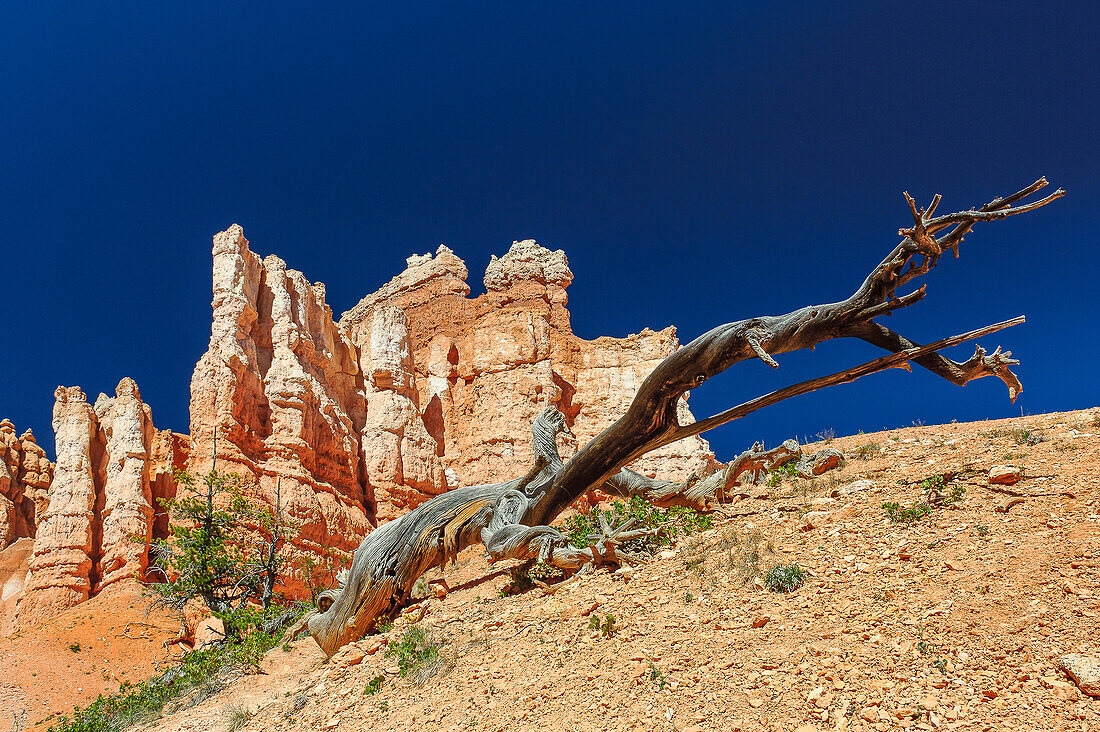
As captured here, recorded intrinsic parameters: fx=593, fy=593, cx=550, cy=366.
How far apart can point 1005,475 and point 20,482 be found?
147ft

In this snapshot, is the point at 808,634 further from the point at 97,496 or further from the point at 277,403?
the point at 97,496

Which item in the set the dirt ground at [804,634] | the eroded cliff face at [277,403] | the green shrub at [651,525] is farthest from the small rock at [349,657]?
the eroded cliff face at [277,403]

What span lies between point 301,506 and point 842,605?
24.9 metres

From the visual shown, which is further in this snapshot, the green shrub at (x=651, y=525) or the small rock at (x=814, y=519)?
the green shrub at (x=651, y=525)

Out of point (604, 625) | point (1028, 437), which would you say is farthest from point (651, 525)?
point (1028, 437)

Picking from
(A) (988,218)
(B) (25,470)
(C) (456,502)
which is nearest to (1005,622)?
(A) (988,218)

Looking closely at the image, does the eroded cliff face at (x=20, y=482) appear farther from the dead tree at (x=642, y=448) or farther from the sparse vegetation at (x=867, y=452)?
the sparse vegetation at (x=867, y=452)

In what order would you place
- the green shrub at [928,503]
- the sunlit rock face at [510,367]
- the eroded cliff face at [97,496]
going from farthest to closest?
the sunlit rock face at [510,367] < the eroded cliff face at [97,496] < the green shrub at [928,503]

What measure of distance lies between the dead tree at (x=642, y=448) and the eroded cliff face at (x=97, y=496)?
20750mm

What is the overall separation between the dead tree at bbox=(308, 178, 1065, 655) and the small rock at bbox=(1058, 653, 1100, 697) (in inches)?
119

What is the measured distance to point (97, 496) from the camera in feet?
84.9

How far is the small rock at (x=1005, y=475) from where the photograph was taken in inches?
223

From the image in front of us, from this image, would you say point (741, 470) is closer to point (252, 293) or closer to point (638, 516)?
point (638, 516)

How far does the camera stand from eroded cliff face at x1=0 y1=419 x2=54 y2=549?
31.4m
